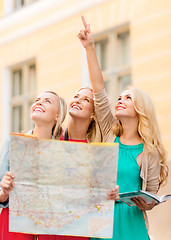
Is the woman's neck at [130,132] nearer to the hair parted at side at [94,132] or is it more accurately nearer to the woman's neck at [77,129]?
the hair parted at side at [94,132]

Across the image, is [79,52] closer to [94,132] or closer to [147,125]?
[94,132]

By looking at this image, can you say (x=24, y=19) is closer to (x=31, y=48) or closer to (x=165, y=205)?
(x=31, y=48)

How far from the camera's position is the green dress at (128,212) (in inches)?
128

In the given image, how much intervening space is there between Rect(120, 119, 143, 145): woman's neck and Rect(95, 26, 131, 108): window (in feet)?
16.4

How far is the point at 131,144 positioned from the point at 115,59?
544 cm

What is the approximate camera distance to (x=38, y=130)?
3.26 meters

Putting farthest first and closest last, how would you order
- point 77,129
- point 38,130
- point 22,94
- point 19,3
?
point 19,3
point 22,94
point 77,129
point 38,130

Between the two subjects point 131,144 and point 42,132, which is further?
point 131,144

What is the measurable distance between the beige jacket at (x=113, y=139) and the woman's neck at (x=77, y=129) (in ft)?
0.37

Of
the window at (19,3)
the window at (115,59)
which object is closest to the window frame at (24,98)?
the window at (19,3)

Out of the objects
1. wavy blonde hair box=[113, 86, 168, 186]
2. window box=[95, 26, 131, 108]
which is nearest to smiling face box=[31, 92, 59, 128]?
wavy blonde hair box=[113, 86, 168, 186]

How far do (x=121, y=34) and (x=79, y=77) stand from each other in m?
1.07

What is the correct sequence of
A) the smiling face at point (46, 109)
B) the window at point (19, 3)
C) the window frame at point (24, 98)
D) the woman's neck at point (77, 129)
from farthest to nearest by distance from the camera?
the window at point (19, 3) → the window frame at point (24, 98) → the woman's neck at point (77, 129) → the smiling face at point (46, 109)

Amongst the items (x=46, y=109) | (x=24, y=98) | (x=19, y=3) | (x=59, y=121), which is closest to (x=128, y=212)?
(x=59, y=121)
